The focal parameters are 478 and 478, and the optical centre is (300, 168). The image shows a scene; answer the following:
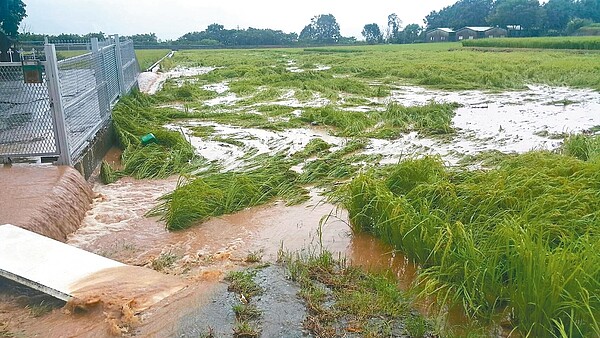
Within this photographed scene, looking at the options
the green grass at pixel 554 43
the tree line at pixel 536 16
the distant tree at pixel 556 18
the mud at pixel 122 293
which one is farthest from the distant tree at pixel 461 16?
the mud at pixel 122 293

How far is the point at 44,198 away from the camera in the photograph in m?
5.05

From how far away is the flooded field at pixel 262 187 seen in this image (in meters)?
3.48

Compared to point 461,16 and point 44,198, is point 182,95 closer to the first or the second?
point 44,198

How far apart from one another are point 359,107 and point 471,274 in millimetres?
10350

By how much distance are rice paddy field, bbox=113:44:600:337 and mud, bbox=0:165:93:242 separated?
0.96 metres

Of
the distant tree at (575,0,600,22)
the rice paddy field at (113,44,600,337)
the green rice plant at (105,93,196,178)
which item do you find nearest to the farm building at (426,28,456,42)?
the distant tree at (575,0,600,22)

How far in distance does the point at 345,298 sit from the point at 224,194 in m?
2.69

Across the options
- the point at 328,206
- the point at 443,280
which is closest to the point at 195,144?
the point at 328,206

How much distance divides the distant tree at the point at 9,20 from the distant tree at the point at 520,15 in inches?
2610

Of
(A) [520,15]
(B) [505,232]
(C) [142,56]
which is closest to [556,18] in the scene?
(A) [520,15]

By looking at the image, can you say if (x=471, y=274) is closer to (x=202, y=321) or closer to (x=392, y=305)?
(x=392, y=305)

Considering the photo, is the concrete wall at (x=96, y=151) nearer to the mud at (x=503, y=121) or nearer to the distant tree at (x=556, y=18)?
the mud at (x=503, y=121)

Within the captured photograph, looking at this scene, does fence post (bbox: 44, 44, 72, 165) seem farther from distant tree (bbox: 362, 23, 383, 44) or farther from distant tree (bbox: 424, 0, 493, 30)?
distant tree (bbox: 362, 23, 383, 44)

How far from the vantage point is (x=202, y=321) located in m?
3.39
